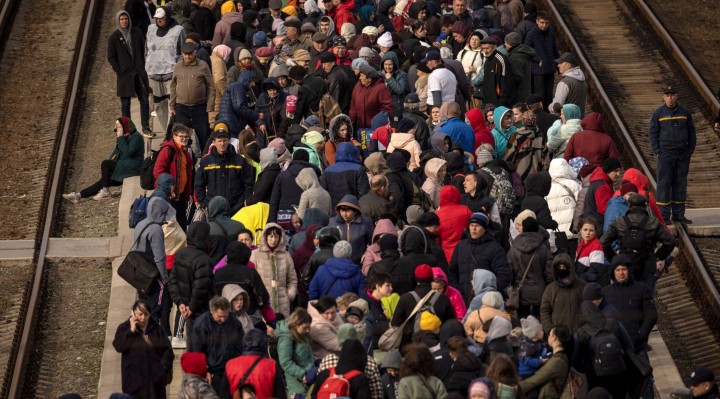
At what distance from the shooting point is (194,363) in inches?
572

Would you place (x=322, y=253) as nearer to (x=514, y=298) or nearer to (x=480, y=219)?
(x=480, y=219)

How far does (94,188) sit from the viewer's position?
22922 millimetres

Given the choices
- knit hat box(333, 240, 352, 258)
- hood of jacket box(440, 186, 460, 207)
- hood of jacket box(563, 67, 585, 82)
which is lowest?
hood of jacket box(563, 67, 585, 82)

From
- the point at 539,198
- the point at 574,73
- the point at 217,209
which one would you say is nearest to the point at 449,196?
the point at 539,198

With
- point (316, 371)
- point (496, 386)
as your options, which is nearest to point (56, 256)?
point (316, 371)

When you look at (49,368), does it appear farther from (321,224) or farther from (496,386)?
(496,386)

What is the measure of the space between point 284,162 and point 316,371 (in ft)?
17.6

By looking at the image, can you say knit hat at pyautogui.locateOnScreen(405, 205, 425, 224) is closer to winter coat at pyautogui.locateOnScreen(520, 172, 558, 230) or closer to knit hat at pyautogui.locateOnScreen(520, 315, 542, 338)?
winter coat at pyautogui.locateOnScreen(520, 172, 558, 230)

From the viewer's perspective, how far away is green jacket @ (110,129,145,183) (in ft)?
70.5

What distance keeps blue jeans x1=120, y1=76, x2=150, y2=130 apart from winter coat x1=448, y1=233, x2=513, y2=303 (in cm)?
839

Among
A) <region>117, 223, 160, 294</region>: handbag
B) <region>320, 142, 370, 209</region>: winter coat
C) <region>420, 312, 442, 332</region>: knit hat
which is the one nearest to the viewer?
<region>420, 312, 442, 332</region>: knit hat

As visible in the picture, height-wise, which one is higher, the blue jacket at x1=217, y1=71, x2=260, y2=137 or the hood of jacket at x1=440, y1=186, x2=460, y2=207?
the hood of jacket at x1=440, y1=186, x2=460, y2=207

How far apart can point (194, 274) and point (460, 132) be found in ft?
17.6

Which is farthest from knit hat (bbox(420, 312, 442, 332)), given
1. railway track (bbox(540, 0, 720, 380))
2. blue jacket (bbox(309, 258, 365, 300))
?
railway track (bbox(540, 0, 720, 380))
